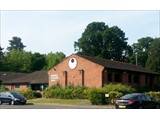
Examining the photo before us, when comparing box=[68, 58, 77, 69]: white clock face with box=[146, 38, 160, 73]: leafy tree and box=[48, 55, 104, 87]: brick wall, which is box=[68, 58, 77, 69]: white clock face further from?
box=[146, 38, 160, 73]: leafy tree

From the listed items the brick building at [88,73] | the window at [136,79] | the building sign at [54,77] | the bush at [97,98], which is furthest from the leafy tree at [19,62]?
the bush at [97,98]

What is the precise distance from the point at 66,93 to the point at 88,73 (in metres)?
5.82

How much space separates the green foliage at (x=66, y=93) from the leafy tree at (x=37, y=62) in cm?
5238

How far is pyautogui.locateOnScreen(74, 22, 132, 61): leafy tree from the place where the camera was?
96125mm

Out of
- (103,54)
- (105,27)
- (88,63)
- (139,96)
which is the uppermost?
(105,27)

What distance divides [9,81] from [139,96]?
44349 millimetres

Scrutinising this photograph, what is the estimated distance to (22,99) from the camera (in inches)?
1737

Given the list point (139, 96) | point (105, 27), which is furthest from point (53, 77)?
point (105, 27)

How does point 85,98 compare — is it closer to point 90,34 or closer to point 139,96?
point 139,96

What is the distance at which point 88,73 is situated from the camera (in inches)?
2344

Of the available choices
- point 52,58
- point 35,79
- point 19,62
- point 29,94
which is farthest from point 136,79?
point 52,58

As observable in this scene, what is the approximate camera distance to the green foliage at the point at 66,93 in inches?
2153

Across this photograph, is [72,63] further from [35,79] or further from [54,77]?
[35,79]

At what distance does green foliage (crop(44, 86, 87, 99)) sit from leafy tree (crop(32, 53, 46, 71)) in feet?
172
